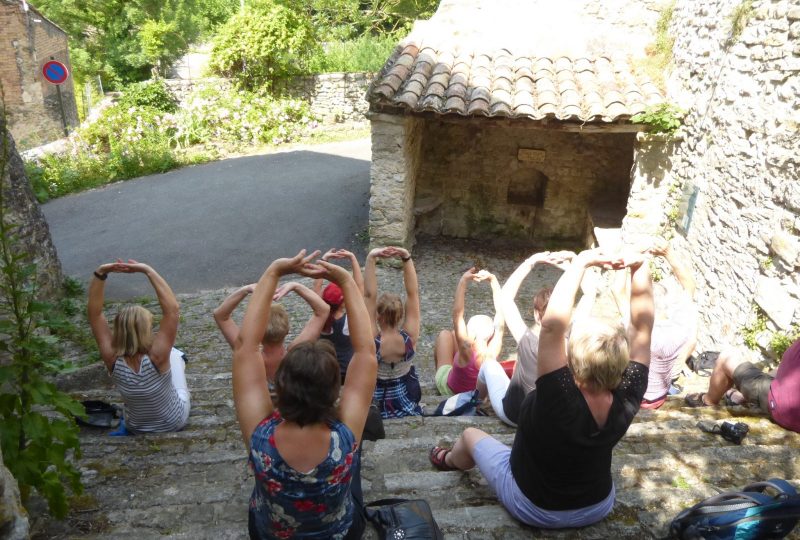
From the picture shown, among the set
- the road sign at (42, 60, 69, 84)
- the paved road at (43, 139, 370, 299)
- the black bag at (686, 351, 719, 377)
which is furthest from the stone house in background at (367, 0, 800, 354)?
the road sign at (42, 60, 69, 84)

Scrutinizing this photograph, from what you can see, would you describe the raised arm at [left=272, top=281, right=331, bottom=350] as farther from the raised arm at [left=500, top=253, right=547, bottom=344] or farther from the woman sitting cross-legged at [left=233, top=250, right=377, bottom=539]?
the woman sitting cross-legged at [left=233, top=250, right=377, bottom=539]

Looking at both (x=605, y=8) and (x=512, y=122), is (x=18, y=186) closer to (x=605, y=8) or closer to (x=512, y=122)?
(x=512, y=122)

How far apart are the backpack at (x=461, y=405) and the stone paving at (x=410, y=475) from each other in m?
0.31

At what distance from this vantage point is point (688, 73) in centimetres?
655

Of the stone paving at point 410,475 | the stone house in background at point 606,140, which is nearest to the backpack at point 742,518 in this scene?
the stone paving at point 410,475

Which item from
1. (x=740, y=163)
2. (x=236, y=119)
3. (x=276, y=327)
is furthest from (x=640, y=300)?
(x=236, y=119)

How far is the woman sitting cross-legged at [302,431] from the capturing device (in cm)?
179

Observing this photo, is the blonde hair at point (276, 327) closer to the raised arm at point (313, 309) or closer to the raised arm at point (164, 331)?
the raised arm at point (313, 309)

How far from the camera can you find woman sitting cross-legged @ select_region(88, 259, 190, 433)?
3.16 m

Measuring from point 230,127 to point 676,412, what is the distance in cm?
1314

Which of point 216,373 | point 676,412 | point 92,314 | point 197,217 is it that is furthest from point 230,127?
point 676,412

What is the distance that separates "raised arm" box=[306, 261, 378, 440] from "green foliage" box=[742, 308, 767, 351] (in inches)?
147

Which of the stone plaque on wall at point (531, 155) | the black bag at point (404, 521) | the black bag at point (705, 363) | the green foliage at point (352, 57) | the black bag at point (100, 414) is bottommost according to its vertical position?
the black bag at point (705, 363)

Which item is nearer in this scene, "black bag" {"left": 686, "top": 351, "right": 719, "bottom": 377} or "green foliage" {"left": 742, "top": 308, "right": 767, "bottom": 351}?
"green foliage" {"left": 742, "top": 308, "right": 767, "bottom": 351}
